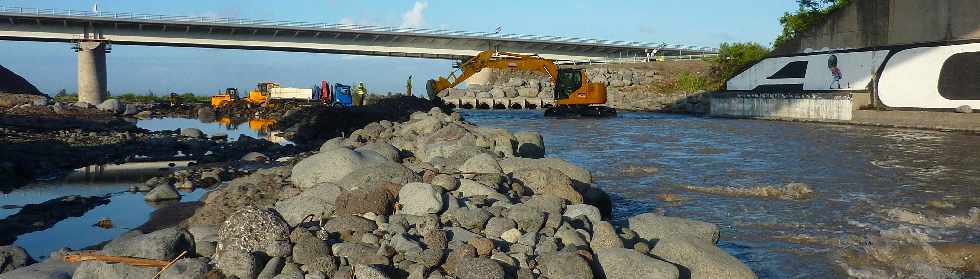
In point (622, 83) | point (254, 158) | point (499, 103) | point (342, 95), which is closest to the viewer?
point (254, 158)

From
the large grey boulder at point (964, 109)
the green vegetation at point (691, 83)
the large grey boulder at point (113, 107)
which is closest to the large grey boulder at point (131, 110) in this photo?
the large grey boulder at point (113, 107)

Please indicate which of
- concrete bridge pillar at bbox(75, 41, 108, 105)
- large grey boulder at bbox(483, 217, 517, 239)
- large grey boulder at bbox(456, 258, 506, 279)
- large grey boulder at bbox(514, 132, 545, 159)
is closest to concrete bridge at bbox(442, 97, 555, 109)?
concrete bridge pillar at bbox(75, 41, 108, 105)

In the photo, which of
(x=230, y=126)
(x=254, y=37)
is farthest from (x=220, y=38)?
(x=230, y=126)

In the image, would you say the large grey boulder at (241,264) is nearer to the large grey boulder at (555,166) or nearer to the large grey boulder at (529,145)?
the large grey boulder at (555,166)

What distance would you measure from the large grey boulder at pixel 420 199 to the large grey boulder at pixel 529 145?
7.46m

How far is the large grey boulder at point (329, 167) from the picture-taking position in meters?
10.6

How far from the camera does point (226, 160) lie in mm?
19812

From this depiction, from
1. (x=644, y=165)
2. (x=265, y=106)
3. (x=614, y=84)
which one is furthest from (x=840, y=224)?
(x=614, y=84)

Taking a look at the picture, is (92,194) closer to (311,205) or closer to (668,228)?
(311,205)

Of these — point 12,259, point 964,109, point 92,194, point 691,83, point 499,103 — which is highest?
point 691,83

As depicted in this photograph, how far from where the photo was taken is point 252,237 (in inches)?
253

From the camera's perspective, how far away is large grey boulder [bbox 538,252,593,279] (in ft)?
19.5

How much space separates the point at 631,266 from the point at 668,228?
1713 millimetres

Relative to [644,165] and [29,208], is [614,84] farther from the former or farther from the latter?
[29,208]
